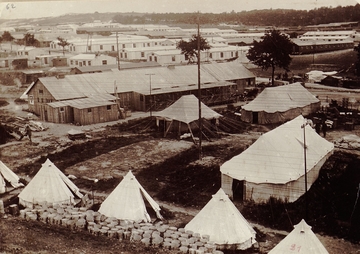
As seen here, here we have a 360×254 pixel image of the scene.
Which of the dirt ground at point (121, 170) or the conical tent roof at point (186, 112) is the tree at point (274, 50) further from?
the conical tent roof at point (186, 112)

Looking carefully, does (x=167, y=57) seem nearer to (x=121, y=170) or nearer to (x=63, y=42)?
(x=63, y=42)

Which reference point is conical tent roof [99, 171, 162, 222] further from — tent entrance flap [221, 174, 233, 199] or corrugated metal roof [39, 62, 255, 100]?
corrugated metal roof [39, 62, 255, 100]

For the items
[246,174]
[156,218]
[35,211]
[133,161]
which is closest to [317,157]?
[246,174]

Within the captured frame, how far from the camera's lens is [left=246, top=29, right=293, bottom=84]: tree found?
98.2ft

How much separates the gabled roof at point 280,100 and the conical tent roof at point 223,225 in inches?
499

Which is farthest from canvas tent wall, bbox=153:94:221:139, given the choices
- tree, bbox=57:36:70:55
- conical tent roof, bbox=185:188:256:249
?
tree, bbox=57:36:70:55

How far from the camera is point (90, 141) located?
68.7ft

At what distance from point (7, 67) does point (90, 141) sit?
74.5 ft

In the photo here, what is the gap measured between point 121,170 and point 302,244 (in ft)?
29.6

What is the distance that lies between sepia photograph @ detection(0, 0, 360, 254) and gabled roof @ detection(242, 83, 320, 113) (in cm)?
10

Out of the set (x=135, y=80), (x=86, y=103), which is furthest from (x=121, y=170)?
(x=135, y=80)

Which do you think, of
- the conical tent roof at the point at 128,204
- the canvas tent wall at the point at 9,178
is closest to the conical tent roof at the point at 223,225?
the conical tent roof at the point at 128,204

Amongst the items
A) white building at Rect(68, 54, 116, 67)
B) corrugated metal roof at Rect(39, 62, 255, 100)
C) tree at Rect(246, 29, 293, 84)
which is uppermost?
tree at Rect(246, 29, 293, 84)

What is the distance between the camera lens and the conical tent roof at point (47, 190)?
46.3 ft
